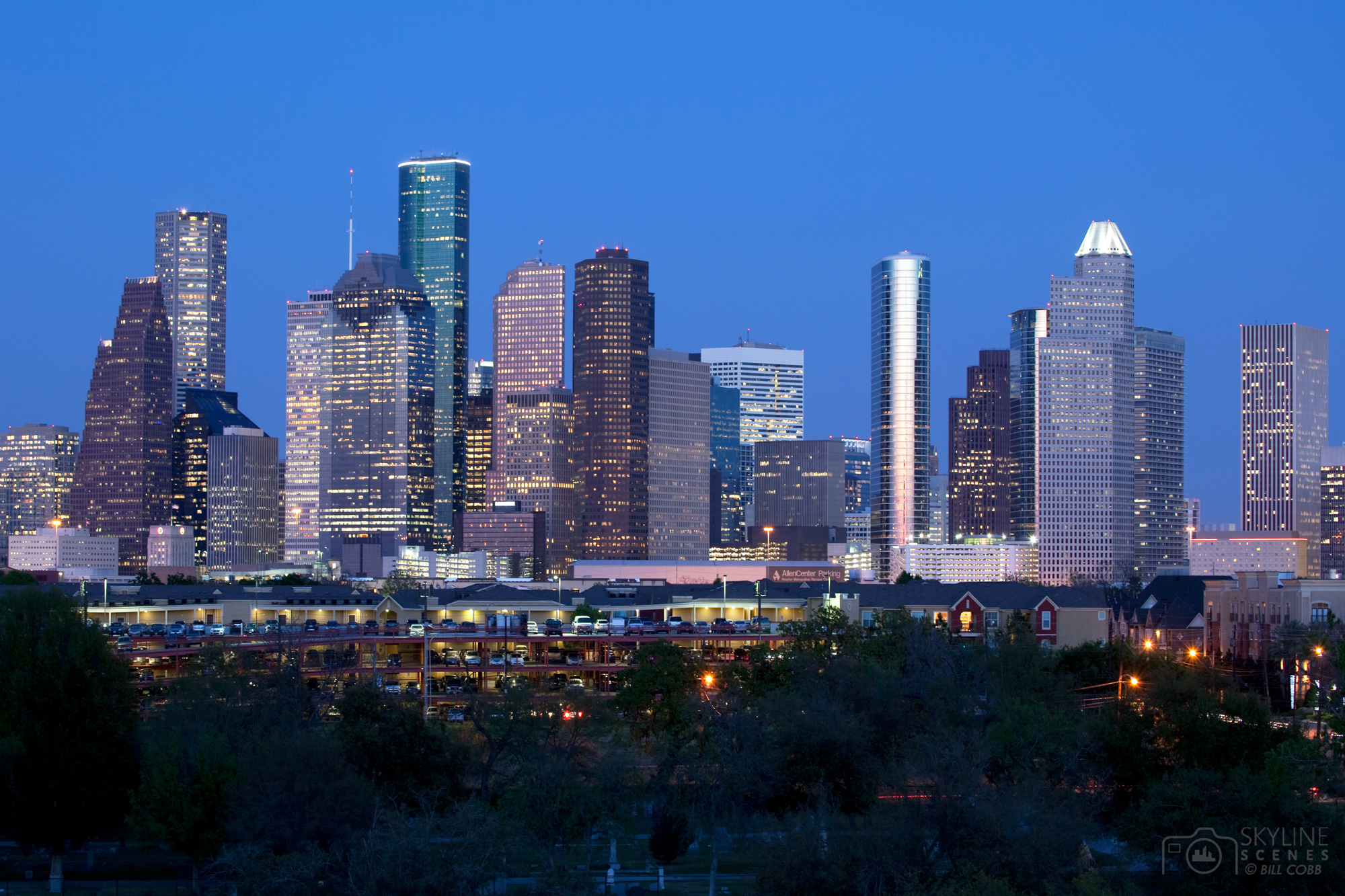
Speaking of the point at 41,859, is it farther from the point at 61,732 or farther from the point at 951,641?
the point at 951,641

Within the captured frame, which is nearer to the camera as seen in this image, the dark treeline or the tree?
the dark treeline

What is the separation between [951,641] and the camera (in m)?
108

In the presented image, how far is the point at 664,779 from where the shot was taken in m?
66.5

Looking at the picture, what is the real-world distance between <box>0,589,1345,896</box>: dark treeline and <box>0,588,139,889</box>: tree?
0.39ft

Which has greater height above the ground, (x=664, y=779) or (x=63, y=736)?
(x=63, y=736)

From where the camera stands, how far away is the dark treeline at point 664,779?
5072 cm

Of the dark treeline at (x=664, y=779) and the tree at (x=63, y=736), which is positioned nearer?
the dark treeline at (x=664, y=779)

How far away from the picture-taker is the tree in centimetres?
6525

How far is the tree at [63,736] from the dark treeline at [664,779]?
0.12m

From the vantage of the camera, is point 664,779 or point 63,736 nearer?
point 664,779

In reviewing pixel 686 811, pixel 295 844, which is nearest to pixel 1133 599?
pixel 686 811

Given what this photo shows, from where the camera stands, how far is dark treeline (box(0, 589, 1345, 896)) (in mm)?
50719

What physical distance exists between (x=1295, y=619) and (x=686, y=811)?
63.7 meters

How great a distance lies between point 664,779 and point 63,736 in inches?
971
